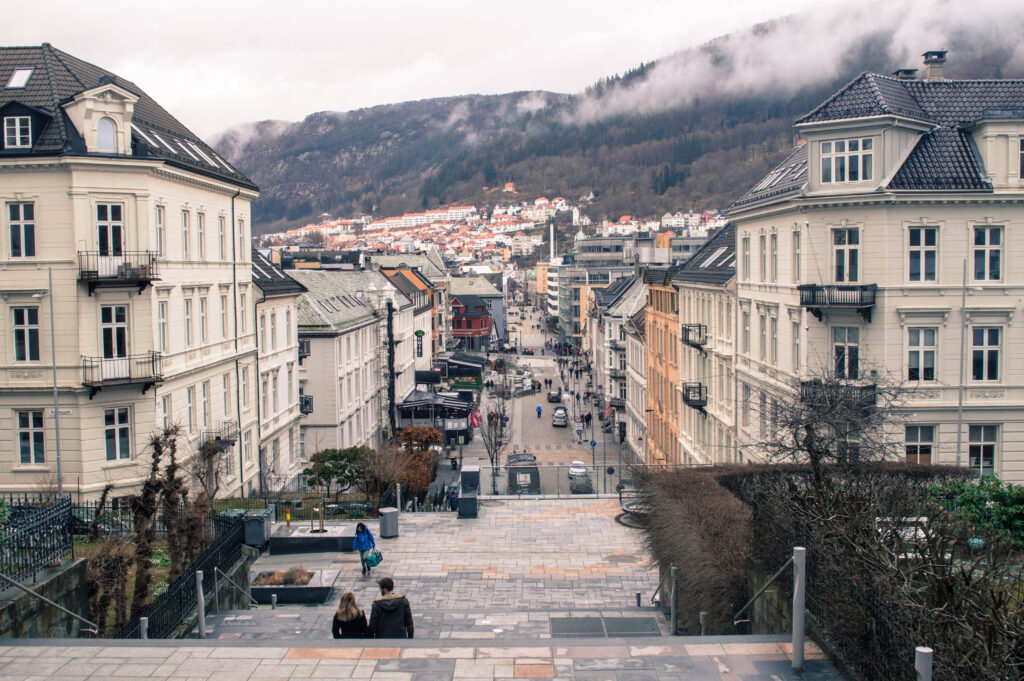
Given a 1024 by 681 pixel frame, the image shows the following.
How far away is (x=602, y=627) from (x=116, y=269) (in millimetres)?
17408

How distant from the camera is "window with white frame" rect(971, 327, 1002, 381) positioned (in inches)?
1006

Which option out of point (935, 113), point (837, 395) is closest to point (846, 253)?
point (935, 113)

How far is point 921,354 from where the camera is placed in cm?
2553

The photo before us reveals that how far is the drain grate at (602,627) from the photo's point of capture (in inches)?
678

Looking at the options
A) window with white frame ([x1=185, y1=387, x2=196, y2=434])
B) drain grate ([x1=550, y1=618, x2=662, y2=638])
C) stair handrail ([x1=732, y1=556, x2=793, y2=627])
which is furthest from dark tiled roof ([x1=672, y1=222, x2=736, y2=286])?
stair handrail ([x1=732, y1=556, x2=793, y2=627])

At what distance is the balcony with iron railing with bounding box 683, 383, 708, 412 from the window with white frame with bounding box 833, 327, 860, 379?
13.8m

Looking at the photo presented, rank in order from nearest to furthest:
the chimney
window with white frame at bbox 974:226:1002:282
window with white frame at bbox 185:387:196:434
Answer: window with white frame at bbox 974:226:1002:282, the chimney, window with white frame at bbox 185:387:196:434

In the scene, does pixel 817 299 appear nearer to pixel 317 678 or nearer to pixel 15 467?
pixel 317 678

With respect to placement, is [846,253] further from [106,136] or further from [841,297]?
[106,136]

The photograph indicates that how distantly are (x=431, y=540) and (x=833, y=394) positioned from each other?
11121 mm

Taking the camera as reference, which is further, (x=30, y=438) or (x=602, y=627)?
(x=30, y=438)

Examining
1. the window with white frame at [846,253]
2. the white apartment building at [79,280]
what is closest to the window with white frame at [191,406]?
the white apartment building at [79,280]

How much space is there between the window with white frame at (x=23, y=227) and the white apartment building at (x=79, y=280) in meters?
0.03

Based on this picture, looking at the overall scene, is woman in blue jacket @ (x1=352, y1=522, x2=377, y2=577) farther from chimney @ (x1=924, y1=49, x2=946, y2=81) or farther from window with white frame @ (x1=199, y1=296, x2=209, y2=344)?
chimney @ (x1=924, y1=49, x2=946, y2=81)
